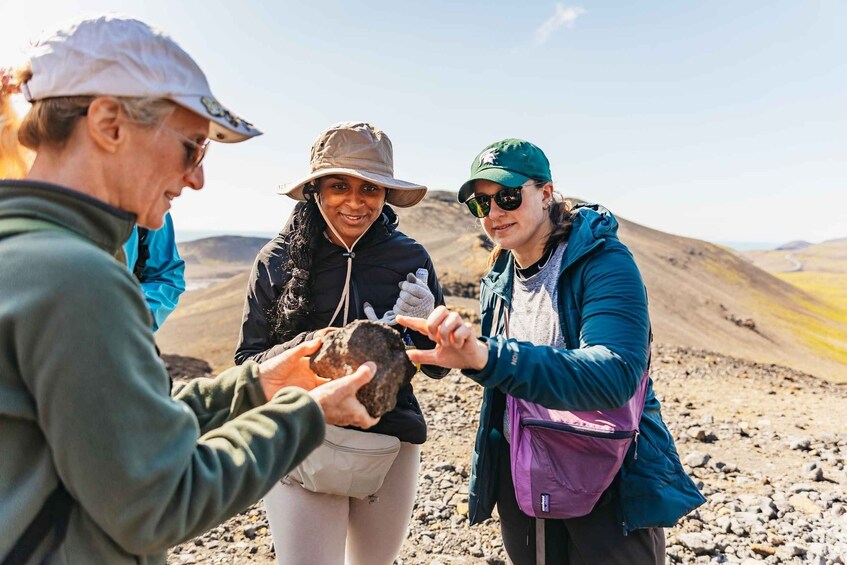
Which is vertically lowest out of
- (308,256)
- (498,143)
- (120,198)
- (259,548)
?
(259,548)

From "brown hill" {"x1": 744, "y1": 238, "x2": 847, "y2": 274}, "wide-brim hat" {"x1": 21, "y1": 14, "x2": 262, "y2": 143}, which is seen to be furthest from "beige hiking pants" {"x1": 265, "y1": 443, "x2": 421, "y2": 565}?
"brown hill" {"x1": 744, "y1": 238, "x2": 847, "y2": 274}

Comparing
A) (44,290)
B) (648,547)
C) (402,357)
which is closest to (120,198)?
(44,290)

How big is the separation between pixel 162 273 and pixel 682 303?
30229 millimetres

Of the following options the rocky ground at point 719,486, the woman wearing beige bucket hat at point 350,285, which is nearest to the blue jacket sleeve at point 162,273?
the woman wearing beige bucket hat at point 350,285

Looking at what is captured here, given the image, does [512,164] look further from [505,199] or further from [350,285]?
[350,285]

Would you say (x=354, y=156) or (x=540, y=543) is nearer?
(x=540, y=543)

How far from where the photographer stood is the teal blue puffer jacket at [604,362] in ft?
6.98

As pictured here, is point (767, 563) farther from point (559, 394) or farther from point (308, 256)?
point (308, 256)

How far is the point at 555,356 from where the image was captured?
7.04ft

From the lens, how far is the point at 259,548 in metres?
4.56

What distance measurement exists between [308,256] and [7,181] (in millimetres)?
1722

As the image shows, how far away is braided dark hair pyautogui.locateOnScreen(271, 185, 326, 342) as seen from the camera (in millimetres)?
2861

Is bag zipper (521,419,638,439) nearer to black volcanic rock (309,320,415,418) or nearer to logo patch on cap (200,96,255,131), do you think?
black volcanic rock (309,320,415,418)

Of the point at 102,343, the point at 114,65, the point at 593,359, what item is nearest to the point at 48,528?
the point at 102,343
